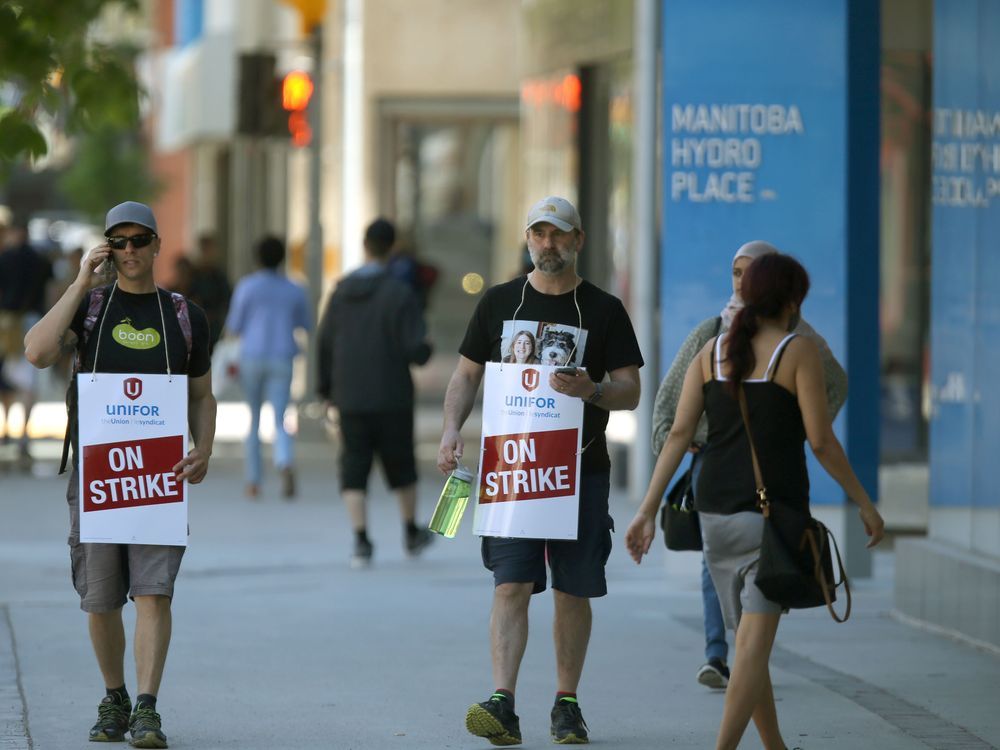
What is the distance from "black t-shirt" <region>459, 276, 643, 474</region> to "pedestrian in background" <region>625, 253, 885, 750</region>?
2.69ft

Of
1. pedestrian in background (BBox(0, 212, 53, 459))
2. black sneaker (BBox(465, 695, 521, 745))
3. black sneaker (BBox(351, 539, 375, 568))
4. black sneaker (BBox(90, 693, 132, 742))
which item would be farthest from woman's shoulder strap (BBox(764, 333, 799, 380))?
pedestrian in background (BBox(0, 212, 53, 459))

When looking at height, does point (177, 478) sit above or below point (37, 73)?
below

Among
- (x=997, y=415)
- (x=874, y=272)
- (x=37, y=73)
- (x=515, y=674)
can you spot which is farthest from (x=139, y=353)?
(x=874, y=272)

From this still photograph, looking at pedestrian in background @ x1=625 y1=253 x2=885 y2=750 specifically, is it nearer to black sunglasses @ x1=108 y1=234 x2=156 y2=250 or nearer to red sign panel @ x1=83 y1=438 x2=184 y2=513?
red sign panel @ x1=83 y1=438 x2=184 y2=513

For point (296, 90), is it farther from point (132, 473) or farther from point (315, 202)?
point (132, 473)

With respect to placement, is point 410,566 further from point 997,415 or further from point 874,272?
point 997,415

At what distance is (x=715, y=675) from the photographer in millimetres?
7902

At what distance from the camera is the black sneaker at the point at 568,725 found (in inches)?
270

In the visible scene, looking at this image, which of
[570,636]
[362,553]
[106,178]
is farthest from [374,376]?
[106,178]

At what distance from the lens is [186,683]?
805cm

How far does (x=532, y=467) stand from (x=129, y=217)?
1.54 metres

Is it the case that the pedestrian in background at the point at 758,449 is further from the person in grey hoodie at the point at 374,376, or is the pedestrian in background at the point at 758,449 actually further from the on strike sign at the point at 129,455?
the person in grey hoodie at the point at 374,376

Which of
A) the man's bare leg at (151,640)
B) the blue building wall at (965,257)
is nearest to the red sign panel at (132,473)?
the man's bare leg at (151,640)

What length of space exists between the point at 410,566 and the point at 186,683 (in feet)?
12.3
